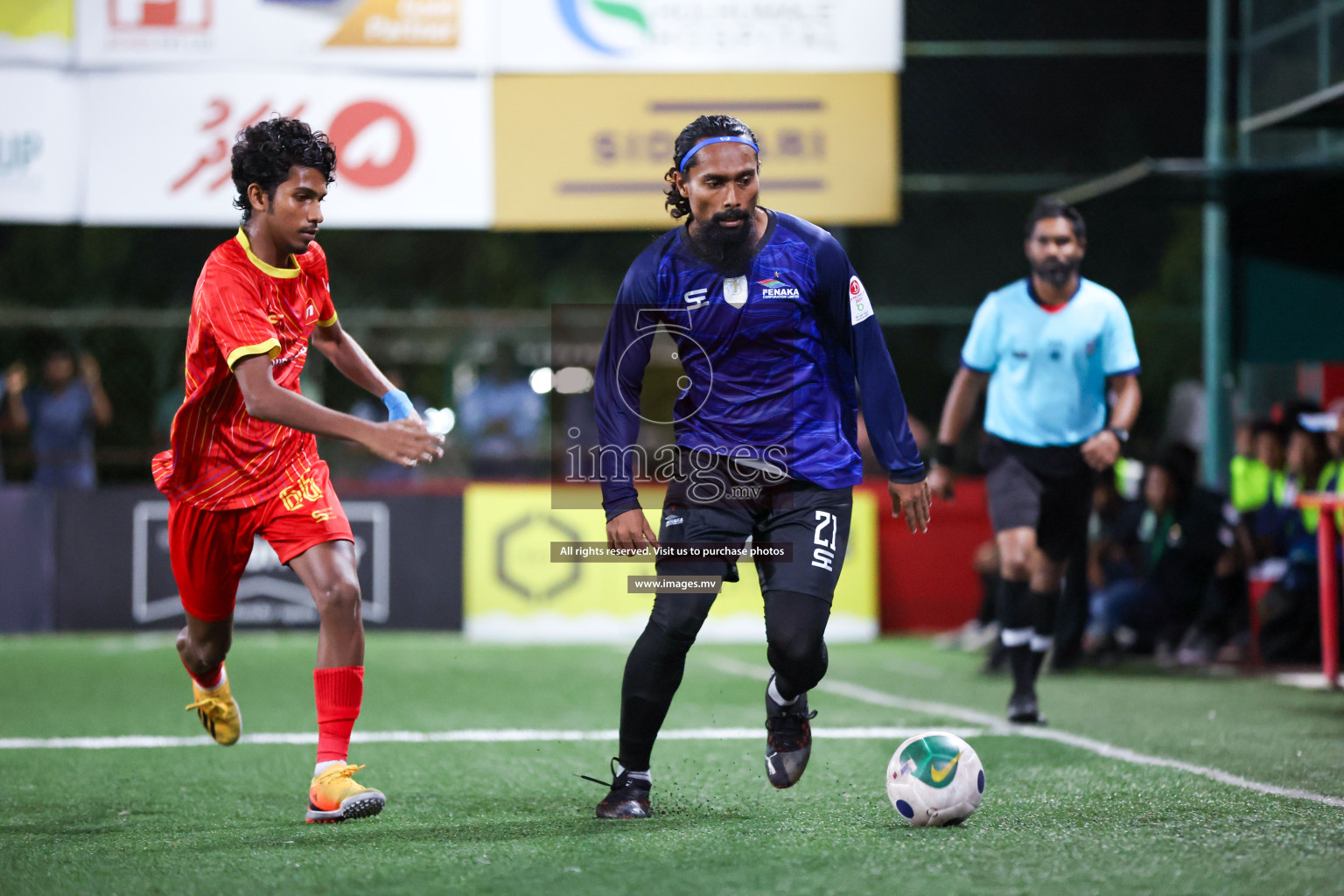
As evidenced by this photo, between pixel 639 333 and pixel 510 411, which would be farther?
pixel 510 411

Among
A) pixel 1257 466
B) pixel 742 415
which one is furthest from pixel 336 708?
pixel 1257 466

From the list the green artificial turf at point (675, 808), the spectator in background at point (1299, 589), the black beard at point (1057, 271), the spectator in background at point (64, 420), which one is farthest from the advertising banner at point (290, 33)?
the spectator in background at point (1299, 589)

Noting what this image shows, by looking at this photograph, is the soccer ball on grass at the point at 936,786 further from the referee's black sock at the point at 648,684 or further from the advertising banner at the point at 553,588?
the advertising banner at the point at 553,588

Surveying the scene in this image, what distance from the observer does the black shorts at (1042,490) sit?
754cm

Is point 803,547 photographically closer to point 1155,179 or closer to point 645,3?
point 1155,179

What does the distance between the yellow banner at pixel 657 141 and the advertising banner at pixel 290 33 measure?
25.8 inches

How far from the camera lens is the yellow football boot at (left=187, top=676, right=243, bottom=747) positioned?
5.61 m

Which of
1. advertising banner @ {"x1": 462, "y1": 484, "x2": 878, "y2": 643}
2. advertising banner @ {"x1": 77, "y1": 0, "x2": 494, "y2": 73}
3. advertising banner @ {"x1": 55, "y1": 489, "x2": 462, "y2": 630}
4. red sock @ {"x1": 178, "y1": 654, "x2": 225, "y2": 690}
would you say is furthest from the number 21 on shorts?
advertising banner @ {"x1": 77, "y1": 0, "x2": 494, "y2": 73}

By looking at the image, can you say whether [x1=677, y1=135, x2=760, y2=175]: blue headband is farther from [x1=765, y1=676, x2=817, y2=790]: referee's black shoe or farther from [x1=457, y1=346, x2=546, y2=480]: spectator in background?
[x1=457, y1=346, x2=546, y2=480]: spectator in background

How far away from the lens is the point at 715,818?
4.72m

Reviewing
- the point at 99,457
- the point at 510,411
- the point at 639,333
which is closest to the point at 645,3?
the point at 510,411

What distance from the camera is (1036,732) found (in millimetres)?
6773

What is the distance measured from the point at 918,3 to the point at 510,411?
5629mm

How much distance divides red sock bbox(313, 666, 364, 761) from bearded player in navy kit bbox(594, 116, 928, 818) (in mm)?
872
